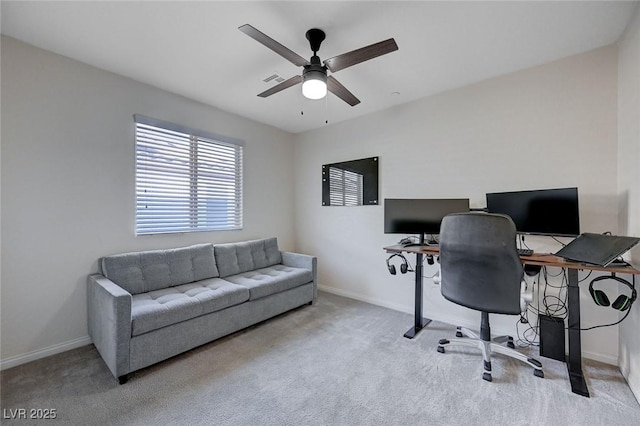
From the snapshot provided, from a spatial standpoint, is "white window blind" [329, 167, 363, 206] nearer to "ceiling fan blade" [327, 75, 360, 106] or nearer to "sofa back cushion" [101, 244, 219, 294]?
"ceiling fan blade" [327, 75, 360, 106]

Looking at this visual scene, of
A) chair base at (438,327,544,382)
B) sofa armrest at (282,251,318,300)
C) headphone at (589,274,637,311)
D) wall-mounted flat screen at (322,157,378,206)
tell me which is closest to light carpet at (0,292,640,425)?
chair base at (438,327,544,382)

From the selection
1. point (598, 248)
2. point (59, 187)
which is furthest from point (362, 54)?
point (59, 187)

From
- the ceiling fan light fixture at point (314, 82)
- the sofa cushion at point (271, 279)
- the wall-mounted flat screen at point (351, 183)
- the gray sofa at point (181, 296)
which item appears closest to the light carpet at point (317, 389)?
the gray sofa at point (181, 296)

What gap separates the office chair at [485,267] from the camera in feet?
5.89

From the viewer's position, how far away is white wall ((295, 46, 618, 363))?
2.20 m

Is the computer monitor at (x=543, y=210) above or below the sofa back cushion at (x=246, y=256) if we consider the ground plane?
above

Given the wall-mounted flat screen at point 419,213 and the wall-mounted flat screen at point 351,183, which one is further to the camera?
the wall-mounted flat screen at point 351,183

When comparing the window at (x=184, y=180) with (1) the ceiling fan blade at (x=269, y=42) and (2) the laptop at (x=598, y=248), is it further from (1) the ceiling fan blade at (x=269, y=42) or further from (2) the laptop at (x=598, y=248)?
(2) the laptop at (x=598, y=248)

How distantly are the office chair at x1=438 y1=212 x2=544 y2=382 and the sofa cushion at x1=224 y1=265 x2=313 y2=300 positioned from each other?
1730 mm

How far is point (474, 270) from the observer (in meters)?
1.93

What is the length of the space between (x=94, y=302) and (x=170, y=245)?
2.93 ft

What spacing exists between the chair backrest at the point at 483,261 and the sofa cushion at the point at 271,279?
1780 mm

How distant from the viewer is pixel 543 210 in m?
2.20

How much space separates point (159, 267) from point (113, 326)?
851mm
